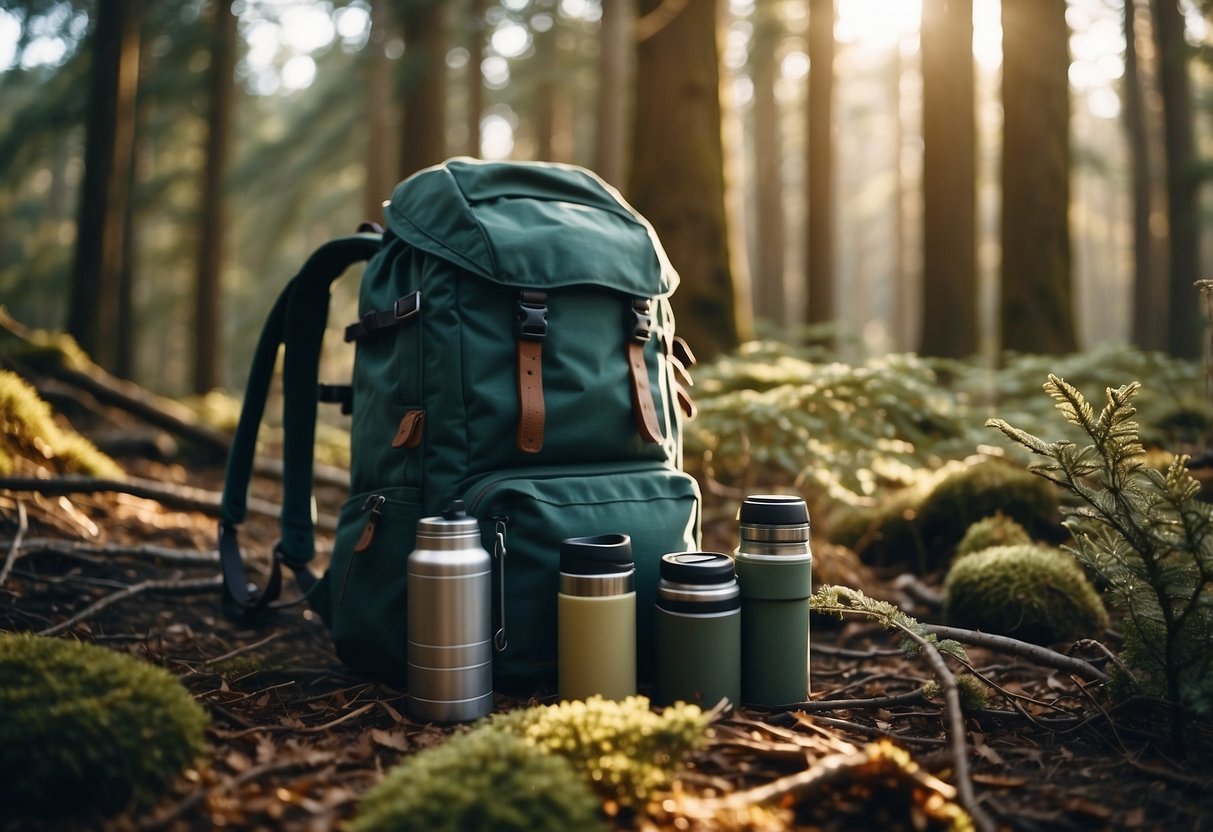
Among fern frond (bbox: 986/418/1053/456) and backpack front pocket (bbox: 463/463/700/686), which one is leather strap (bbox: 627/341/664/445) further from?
fern frond (bbox: 986/418/1053/456)

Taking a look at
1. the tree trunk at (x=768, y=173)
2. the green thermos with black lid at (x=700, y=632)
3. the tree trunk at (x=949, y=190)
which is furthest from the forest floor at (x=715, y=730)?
the tree trunk at (x=768, y=173)

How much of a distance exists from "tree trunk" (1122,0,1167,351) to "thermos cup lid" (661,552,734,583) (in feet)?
42.3

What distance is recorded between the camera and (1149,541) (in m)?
1.91

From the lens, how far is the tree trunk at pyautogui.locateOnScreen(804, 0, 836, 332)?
11.9 m

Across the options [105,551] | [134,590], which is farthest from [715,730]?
[105,551]

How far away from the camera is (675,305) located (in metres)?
5.93

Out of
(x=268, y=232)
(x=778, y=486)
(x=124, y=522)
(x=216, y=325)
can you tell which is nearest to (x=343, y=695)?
(x=124, y=522)

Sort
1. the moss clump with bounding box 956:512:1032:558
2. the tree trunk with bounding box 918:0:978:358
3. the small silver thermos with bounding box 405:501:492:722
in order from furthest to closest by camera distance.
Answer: the tree trunk with bounding box 918:0:978:358 → the moss clump with bounding box 956:512:1032:558 → the small silver thermos with bounding box 405:501:492:722

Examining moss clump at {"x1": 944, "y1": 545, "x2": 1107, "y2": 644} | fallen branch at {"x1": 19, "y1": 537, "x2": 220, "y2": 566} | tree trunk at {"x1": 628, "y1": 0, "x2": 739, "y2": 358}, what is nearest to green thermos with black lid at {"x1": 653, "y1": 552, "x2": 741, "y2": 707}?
moss clump at {"x1": 944, "y1": 545, "x2": 1107, "y2": 644}

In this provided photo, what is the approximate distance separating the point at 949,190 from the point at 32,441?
8.11 metres

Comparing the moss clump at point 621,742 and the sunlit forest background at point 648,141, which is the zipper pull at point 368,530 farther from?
the sunlit forest background at point 648,141

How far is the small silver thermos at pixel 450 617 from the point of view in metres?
2.10

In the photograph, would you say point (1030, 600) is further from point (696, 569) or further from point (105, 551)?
point (105, 551)

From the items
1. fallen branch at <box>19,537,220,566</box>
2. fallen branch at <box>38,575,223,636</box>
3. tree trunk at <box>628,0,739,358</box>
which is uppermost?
tree trunk at <box>628,0,739,358</box>
